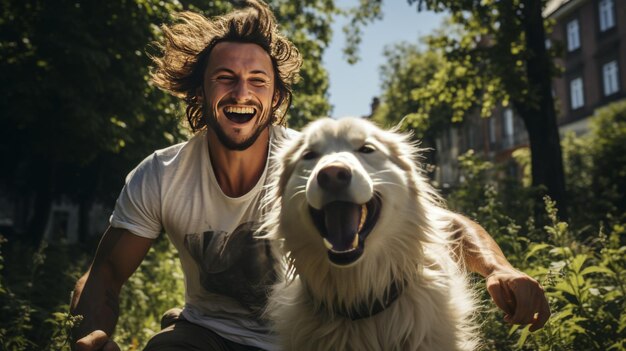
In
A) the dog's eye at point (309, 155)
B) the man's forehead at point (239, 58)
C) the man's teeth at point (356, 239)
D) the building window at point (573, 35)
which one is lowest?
the man's teeth at point (356, 239)

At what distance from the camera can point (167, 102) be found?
466 inches

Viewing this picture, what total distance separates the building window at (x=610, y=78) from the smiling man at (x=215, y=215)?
98.6ft

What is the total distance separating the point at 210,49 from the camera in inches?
144

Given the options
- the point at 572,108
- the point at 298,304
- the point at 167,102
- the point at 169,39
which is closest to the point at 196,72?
the point at 169,39

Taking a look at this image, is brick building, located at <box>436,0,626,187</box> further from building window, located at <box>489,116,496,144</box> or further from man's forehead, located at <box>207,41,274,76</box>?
man's forehead, located at <box>207,41,274,76</box>

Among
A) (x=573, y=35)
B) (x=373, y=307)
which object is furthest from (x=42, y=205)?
(x=573, y=35)

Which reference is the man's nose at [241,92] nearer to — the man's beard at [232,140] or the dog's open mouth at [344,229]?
the man's beard at [232,140]

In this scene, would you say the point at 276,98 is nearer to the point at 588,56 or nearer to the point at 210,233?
the point at 210,233

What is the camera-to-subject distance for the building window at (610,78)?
29.9m

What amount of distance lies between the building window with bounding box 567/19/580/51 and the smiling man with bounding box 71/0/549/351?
32.9 m

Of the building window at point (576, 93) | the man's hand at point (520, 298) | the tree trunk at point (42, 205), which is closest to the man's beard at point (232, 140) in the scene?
the man's hand at point (520, 298)

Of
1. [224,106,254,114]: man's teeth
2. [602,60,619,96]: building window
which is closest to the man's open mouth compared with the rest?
[224,106,254,114]: man's teeth

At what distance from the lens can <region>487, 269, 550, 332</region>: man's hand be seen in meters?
2.17

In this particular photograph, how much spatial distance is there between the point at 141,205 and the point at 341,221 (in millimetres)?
1313
